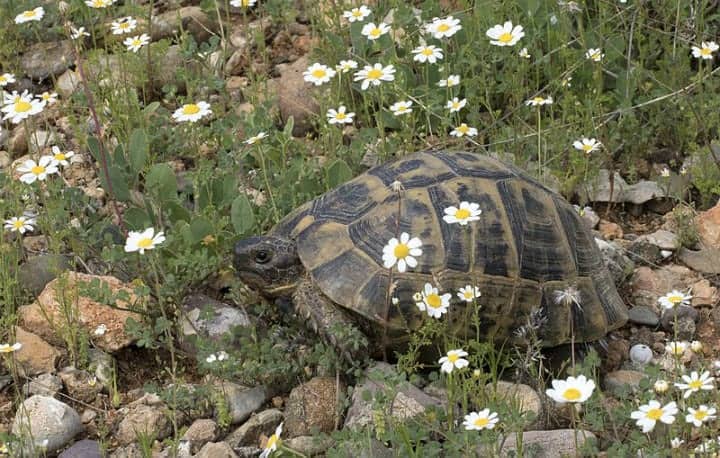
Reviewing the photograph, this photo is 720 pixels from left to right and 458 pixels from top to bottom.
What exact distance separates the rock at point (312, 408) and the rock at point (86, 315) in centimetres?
91

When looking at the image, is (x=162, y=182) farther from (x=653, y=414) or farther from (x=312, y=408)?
(x=653, y=414)

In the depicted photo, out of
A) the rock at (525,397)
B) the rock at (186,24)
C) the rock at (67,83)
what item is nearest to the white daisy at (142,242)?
the rock at (525,397)

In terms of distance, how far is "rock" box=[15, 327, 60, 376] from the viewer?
4871 millimetres

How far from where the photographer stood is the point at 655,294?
18.0ft

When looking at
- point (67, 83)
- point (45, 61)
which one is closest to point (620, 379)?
point (67, 83)

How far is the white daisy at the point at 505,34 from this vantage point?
578 centimetres

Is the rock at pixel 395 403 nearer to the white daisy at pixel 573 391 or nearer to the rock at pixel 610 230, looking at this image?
the white daisy at pixel 573 391

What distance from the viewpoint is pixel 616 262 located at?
18.1 feet

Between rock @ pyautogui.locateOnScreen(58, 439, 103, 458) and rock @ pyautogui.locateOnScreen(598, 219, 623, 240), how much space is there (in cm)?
290

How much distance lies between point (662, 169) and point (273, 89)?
2.44 metres

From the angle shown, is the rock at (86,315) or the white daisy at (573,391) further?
the rock at (86,315)

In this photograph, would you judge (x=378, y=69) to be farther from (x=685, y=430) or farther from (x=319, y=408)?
(x=685, y=430)

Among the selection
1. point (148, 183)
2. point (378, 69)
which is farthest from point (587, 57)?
point (148, 183)

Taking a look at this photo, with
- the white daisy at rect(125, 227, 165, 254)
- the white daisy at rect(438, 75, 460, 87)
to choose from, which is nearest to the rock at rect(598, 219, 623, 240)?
the white daisy at rect(438, 75, 460, 87)
